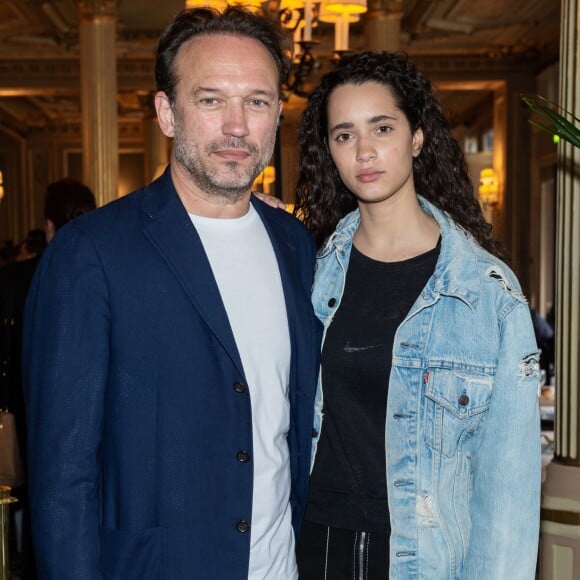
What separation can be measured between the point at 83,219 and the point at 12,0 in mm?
Result: 10123

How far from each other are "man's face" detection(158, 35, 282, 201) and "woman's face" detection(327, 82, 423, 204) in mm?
250

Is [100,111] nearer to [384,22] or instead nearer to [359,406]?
[384,22]

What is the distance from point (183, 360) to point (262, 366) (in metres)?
0.18

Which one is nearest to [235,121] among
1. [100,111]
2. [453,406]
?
[453,406]

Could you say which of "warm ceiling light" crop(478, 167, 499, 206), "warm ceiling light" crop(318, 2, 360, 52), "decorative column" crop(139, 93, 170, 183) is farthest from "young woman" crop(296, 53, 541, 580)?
"decorative column" crop(139, 93, 170, 183)

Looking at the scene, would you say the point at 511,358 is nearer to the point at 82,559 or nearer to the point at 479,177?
the point at 82,559

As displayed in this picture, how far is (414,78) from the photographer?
203cm

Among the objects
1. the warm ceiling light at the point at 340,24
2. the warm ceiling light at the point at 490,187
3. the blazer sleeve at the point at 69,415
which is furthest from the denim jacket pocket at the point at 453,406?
the warm ceiling light at the point at 490,187

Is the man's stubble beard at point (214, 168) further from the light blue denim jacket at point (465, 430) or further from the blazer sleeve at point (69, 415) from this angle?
the light blue denim jacket at point (465, 430)

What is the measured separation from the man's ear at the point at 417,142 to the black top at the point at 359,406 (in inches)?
11.7

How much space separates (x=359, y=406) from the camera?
188cm

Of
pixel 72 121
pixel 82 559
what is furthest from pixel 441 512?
pixel 72 121

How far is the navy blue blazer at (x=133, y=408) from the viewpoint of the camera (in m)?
1.54

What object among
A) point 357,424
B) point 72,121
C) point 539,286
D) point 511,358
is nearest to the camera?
point 511,358
